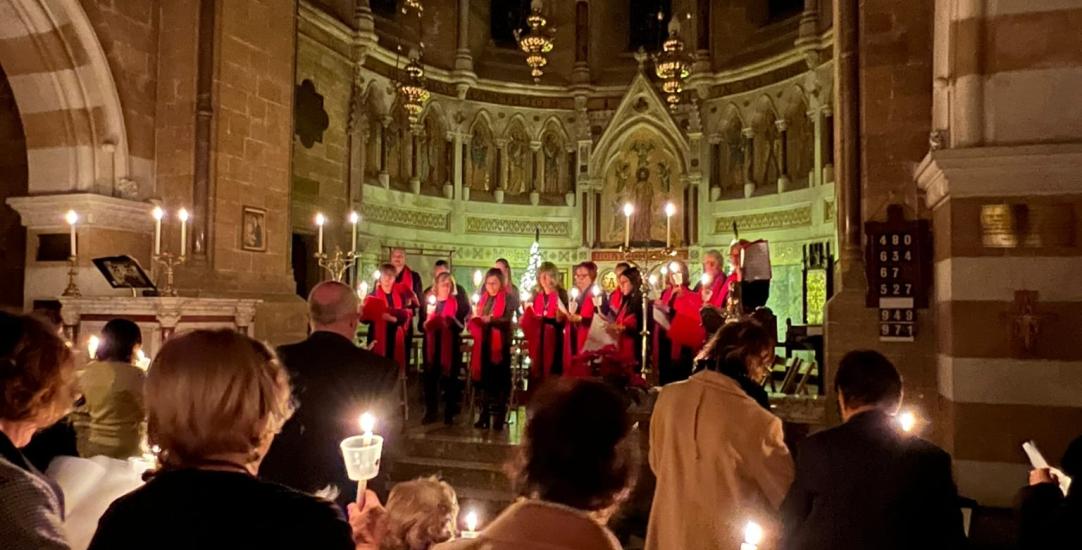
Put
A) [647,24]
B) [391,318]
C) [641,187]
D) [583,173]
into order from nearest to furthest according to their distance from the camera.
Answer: [391,318]
[641,187]
[583,173]
[647,24]

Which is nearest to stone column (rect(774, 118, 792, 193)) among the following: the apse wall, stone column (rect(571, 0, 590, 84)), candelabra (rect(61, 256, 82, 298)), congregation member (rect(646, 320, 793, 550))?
the apse wall

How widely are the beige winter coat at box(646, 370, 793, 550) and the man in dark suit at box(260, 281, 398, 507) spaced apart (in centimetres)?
112

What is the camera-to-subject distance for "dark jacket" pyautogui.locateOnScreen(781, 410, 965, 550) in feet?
7.69

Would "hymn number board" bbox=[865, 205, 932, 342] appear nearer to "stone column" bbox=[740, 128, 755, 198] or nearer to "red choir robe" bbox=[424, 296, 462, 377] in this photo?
"red choir robe" bbox=[424, 296, 462, 377]

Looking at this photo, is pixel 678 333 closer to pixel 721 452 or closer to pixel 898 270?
pixel 898 270

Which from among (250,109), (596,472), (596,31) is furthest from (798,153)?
(596,472)

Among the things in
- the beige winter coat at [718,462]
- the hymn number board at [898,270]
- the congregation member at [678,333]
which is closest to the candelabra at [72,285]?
the congregation member at [678,333]

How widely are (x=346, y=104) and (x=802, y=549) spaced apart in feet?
39.9

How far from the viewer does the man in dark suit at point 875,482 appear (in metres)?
2.34

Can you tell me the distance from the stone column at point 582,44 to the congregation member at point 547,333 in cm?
998

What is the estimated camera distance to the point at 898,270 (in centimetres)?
605

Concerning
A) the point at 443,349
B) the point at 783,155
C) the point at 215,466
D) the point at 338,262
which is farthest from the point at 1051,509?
the point at 783,155

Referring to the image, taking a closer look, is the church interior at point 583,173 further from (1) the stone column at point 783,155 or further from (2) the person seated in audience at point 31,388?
(2) the person seated in audience at point 31,388

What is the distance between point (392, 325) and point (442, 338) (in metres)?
0.55
